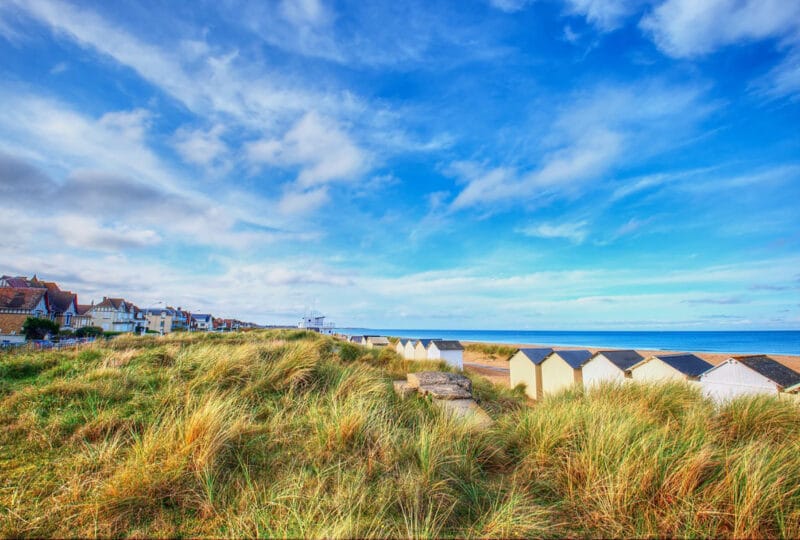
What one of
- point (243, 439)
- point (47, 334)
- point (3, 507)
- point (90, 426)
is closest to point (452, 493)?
point (243, 439)

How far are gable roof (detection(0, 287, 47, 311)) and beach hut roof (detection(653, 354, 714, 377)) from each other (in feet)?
182

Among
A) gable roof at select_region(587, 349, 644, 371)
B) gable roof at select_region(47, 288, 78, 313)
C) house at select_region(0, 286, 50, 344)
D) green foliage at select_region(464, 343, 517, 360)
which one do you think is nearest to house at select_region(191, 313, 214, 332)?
gable roof at select_region(47, 288, 78, 313)

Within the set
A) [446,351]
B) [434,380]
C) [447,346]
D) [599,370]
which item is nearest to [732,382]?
[599,370]

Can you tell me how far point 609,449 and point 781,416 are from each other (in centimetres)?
403

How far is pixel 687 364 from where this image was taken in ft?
32.6

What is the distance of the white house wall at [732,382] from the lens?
7.51m

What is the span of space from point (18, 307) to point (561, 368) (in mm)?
52770

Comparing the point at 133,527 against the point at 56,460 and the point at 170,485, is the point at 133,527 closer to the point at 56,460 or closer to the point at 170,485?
the point at 170,485

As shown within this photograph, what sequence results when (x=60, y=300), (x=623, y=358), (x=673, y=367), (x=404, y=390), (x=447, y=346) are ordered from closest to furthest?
(x=404, y=390) < (x=673, y=367) < (x=623, y=358) < (x=447, y=346) < (x=60, y=300)

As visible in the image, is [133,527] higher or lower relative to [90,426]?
lower

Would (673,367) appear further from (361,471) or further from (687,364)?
(361,471)

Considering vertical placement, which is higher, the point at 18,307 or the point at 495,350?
the point at 18,307

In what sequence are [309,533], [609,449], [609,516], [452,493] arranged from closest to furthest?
1. [309,533]
2. [609,516]
3. [452,493]
4. [609,449]

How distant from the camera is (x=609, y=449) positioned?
353 centimetres
